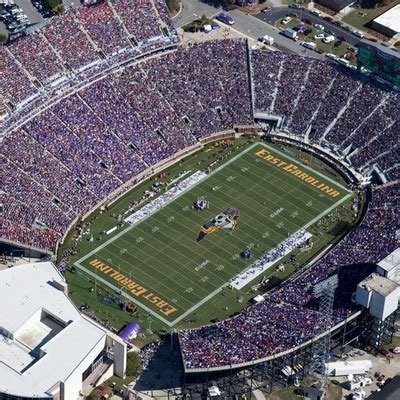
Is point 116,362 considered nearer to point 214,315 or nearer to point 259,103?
point 214,315

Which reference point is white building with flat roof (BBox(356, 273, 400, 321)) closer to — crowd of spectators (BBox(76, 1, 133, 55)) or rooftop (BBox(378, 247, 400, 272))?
rooftop (BBox(378, 247, 400, 272))

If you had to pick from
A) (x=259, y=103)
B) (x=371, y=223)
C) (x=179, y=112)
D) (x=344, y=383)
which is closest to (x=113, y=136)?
(x=179, y=112)

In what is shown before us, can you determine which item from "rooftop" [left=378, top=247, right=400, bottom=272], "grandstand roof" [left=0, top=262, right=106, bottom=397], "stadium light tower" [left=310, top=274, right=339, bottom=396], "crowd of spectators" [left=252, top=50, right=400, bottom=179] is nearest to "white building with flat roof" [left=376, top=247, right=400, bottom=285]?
"rooftop" [left=378, top=247, right=400, bottom=272]

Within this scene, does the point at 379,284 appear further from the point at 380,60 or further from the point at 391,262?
the point at 380,60

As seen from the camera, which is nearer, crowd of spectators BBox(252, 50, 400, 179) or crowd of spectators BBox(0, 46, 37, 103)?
crowd of spectators BBox(0, 46, 37, 103)

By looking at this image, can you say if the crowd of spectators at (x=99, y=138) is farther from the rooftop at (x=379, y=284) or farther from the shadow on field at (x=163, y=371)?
the rooftop at (x=379, y=284)
